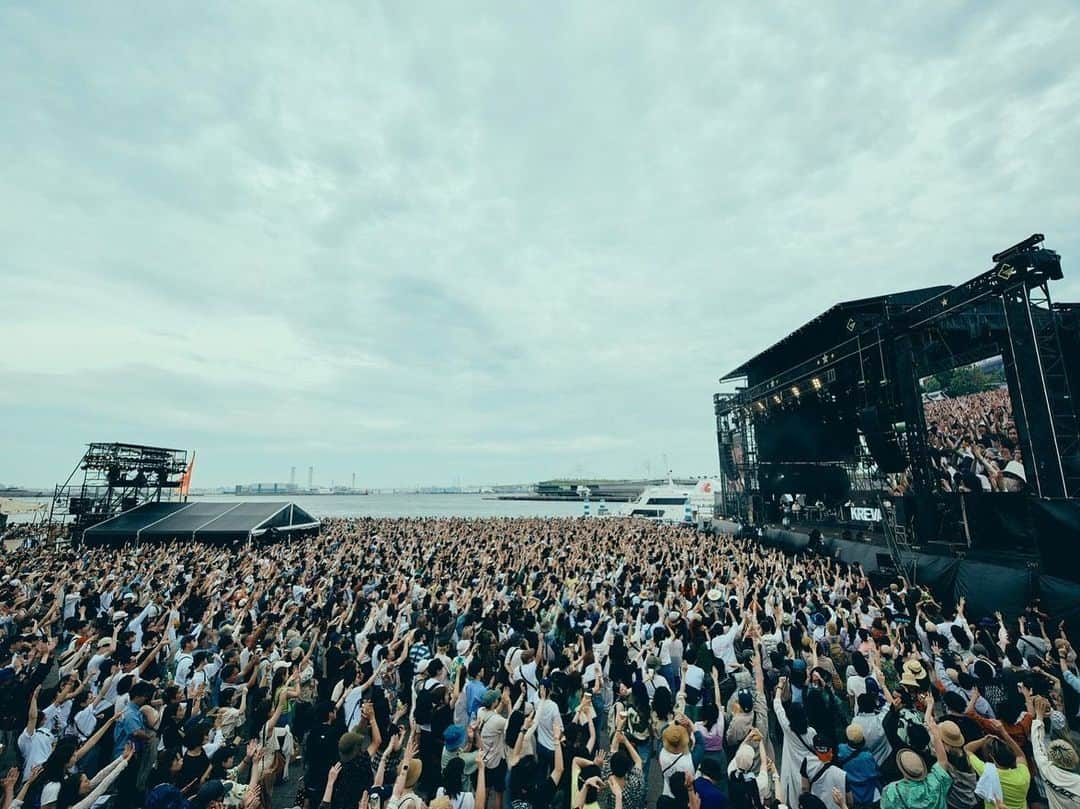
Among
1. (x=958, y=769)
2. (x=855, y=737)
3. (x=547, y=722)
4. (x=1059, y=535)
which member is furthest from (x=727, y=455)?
(x=547, y=722)

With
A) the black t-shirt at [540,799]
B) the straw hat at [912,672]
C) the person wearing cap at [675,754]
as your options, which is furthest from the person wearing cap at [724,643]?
the black t-shirt at [540,799]

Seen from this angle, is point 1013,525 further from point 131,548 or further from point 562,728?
point 131,548

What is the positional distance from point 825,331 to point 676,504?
3092cm

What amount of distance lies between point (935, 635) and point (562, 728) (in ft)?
23.4

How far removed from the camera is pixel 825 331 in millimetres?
18891

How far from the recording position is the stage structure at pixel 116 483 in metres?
26.2

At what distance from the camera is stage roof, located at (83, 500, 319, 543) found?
76.9 feet

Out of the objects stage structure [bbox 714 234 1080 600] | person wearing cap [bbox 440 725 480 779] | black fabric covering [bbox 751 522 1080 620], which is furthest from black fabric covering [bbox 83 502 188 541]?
black fabric covering [bbox 751 522 1080 620]

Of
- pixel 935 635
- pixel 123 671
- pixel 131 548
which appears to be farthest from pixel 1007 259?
pixel 131 548

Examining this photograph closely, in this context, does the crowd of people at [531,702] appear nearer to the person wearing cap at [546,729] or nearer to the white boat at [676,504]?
the person wearing cap at [546,729]

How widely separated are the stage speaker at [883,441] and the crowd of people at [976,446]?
0.84 metres

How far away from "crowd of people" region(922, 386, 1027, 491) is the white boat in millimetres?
17686

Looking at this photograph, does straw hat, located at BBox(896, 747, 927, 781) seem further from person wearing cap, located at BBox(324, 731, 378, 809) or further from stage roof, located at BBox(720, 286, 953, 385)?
stage roof, located at BBox(720, 286, 953, 385)

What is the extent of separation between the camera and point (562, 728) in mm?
4539
